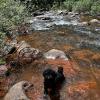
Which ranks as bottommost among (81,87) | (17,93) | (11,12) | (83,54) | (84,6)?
(84,6)

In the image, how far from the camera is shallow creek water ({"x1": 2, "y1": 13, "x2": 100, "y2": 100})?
413 inches

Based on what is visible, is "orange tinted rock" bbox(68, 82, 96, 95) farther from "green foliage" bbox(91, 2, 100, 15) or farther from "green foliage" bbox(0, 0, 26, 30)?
"green foliage" bbox(91, 2, 100, 15)

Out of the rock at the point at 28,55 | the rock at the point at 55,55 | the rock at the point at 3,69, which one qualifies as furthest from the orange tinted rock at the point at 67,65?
the rock at the point at 3,69

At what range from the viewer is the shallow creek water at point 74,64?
1050 cm

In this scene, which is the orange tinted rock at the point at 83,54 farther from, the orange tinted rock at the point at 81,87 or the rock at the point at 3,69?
the rock at the point at 3,69

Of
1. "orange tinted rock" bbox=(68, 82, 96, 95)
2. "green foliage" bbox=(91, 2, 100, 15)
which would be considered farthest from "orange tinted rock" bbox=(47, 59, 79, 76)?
"green foliage" bbox=(91, 2, 100, 15)

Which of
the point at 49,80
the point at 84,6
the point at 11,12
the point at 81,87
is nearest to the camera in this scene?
the point at 49,80

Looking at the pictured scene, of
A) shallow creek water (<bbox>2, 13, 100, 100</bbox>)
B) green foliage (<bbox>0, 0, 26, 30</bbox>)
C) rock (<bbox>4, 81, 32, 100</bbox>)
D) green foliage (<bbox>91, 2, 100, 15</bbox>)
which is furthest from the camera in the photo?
green foliage (<bbox>91, 2, 100, 15</bbox>)

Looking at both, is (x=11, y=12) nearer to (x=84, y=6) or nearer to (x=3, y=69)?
(x=3, y=69)

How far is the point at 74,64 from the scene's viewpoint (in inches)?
548

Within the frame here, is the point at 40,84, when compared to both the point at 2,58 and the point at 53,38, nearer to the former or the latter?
the point at 2,58

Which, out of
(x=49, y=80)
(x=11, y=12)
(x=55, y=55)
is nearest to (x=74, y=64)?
(x=55, y=55)

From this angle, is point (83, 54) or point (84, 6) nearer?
point (83, 54)

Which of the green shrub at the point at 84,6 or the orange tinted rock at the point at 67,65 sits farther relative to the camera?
the green shrub at the point at 84,6
